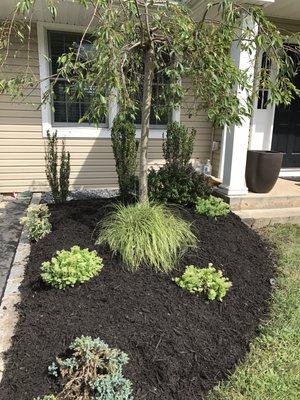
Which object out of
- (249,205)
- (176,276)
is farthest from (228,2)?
(249,205)

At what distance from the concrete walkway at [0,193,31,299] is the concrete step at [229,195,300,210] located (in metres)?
2.95

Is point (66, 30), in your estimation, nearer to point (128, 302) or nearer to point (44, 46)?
point (44, 46)

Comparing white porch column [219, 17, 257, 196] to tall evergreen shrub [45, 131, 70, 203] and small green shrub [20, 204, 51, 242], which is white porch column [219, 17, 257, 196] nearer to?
tall evergreen shrub [45, 131, 70, 203]

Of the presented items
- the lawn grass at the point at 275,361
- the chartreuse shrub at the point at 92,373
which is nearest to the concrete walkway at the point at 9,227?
the chartreuse shrub at the point at 92,373

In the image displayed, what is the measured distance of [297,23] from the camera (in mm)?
5938

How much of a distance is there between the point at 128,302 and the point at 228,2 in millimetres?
2283

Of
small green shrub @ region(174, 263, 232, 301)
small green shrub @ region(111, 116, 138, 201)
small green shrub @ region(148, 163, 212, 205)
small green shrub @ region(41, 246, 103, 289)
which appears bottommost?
small green shrub @ region(174, 263, 232, 301)

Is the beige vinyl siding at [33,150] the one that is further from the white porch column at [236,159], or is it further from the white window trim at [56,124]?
the white porch column at [236,159]

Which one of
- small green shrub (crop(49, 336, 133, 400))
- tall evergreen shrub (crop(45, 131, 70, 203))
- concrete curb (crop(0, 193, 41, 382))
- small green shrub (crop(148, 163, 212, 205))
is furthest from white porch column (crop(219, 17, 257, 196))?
small green shrub (crop(49, 336, 133, 400))

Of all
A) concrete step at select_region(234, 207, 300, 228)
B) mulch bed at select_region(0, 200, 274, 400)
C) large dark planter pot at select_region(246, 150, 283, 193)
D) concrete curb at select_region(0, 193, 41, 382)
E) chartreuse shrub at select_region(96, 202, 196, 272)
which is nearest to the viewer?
mulch bed at select_region(0, 200, 274, 400)

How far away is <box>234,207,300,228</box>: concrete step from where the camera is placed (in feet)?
15.2

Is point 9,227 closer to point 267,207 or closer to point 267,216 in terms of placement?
point 267,216

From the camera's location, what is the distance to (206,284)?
2766 mm

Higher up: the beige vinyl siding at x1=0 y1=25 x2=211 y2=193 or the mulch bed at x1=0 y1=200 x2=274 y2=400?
the beige vinyl siding at x1=0 y1=25 x2=211 y2=193
